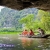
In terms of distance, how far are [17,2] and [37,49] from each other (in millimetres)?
2178

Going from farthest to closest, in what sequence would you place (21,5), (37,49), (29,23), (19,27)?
(19,27) → (29,23) → (37,49) → (21,5)

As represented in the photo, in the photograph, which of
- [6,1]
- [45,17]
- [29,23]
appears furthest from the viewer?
[29,23]

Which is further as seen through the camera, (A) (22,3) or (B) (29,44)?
(B) (29,44)

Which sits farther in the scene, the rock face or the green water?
the green water

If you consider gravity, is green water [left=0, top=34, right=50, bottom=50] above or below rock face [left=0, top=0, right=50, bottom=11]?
below

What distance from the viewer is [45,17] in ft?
68.6

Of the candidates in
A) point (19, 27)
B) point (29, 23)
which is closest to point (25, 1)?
point (29, 23)

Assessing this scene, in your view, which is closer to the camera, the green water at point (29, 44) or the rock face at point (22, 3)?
the rock face at point (22, 3)

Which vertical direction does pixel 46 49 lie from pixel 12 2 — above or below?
below

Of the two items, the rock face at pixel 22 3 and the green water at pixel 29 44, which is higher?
the rock face at pixel 22 3

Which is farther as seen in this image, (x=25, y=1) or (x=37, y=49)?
(x=37, y=49)

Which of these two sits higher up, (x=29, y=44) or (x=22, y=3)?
(x=22, y=3)

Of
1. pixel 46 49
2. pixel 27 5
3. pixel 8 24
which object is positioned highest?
pixel 27 5

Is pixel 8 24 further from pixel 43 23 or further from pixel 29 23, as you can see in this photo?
pixel 43 23
